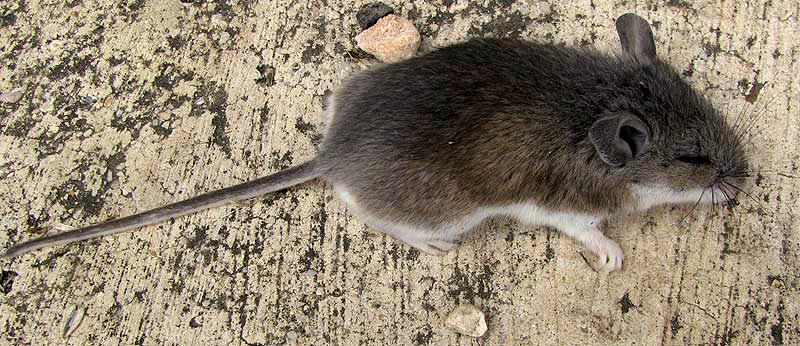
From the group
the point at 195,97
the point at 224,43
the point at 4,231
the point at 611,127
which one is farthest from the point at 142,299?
the point at 611,127

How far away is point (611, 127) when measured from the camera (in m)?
2.23

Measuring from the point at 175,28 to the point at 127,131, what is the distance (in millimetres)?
619

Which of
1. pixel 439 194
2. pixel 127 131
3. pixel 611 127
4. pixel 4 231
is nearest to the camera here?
pixel 611 127

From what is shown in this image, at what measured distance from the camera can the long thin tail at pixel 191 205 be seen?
2.68 metres

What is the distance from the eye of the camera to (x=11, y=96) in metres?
3.19

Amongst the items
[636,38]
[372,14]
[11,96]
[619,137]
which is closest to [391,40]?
[372,14]

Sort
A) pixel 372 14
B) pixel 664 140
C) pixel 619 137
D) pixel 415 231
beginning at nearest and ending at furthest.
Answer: pixel 619 137 → pixel 664 140 → pixel 415 231 → pixel 372 14

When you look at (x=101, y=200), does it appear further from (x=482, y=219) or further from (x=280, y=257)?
(x=482, y=219)

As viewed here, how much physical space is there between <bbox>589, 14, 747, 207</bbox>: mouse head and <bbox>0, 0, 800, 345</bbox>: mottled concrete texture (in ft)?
0.95

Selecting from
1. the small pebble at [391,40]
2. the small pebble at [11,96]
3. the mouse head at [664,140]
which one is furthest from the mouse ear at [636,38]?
the small pebble at [11,96]

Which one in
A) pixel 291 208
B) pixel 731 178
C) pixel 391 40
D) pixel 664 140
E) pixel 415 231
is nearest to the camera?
pixel 664 140

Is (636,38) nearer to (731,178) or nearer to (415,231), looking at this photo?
(731,178)

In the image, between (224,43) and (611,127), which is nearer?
(611,127)

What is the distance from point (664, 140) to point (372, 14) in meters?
1.57
